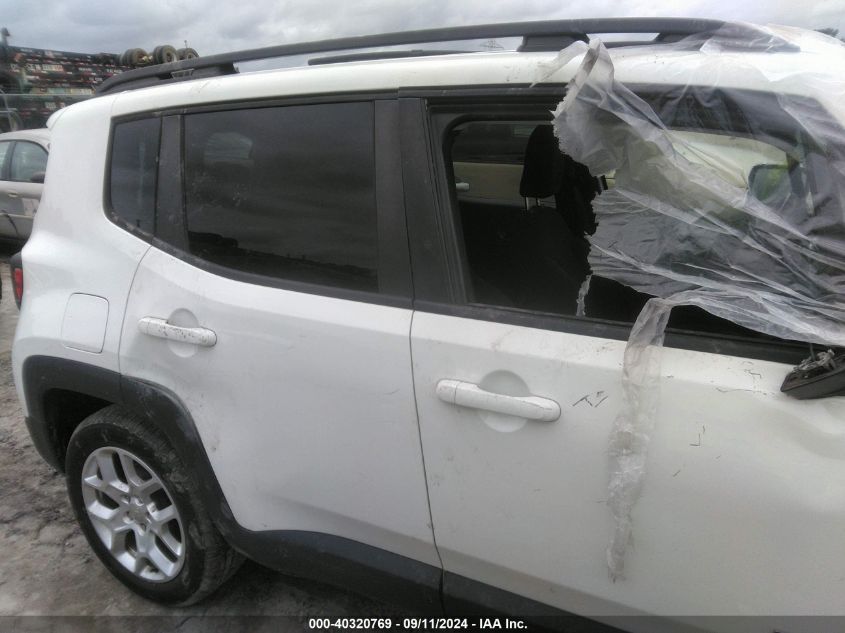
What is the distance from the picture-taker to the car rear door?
5.13 ft

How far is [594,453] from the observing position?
1.32 m

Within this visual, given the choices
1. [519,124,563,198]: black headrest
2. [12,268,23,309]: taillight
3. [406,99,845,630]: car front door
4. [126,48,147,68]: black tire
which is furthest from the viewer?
[126,48,147,68]: black tire

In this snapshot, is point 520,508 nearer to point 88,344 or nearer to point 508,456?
point 508,456

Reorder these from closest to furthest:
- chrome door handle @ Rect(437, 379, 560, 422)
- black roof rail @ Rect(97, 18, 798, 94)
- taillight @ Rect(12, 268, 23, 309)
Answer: chrome door handle @ Rect(437, 379, 560, 422), black roof rail @ Rect(97, 18, 798, 94), taillight @ Rect(12, 268, 23, 309)

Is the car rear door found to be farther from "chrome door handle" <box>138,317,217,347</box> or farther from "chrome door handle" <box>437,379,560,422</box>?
"chrome door handle" <box>437,379,560,422</box>

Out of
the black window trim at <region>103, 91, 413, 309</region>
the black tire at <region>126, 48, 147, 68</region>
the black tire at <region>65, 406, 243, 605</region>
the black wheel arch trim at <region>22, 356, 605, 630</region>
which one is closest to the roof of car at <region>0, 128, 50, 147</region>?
the black tire at <region>126, 48, 147, 68</region>

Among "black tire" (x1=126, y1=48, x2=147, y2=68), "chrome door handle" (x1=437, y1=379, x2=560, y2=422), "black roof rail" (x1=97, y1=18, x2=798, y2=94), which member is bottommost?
"chrome door handle" (x1=437, y1=379, x2=560, y2=422)

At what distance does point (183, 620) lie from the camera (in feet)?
7.27

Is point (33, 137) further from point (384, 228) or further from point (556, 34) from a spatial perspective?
point (556, 34)

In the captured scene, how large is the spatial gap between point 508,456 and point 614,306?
1.60 ft

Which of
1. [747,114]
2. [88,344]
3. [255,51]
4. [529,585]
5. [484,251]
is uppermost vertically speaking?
[255,51]

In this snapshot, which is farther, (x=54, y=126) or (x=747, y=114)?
(x=54, y=126)

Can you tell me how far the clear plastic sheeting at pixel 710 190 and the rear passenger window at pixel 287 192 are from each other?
0.57 m

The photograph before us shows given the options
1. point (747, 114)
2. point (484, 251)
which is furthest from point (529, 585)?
point (747, 114)
